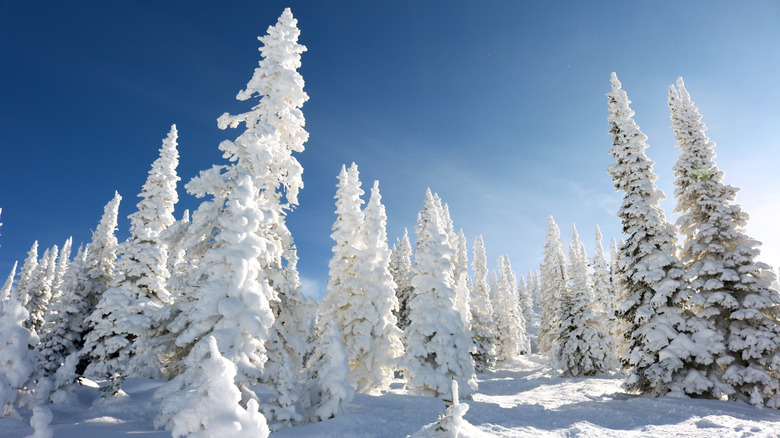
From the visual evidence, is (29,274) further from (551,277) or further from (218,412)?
(551,277)

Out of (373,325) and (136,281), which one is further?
(136,281)

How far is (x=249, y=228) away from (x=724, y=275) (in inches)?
801

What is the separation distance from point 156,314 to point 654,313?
69.3ft

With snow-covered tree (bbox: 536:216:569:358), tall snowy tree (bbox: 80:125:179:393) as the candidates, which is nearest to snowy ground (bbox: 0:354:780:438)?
tall snowy tree (bbox: 80:125:179:393)

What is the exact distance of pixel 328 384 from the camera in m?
12.2

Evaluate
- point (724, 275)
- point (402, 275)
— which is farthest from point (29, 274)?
point (724, 275)

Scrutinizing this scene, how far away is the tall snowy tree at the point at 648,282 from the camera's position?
16375mm

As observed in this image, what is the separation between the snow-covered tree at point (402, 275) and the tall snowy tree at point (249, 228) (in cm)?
3157

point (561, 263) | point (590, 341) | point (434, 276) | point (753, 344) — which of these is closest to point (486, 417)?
point (434, 276)

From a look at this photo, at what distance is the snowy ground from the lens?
9.95 m

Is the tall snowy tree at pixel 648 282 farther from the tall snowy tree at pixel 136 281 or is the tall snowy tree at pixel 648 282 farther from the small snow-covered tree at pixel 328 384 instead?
the tall snowy tree at pixel 136 281

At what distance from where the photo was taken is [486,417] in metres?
13.5

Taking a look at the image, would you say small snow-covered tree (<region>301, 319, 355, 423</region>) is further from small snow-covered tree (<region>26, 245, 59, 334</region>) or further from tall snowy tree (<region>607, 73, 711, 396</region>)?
small snow-covered tree (<region>26, 245, 59, 334</region>)

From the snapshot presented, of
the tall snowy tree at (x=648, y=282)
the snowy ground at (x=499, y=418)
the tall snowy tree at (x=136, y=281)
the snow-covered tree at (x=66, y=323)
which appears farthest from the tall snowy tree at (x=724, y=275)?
the snow-covered tree at (x=66, y=323)
